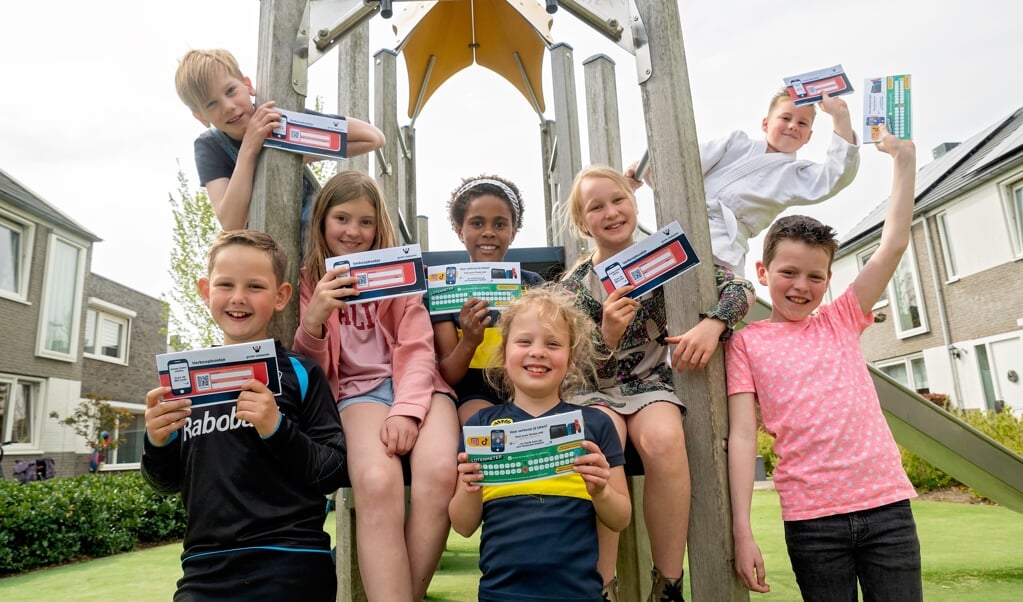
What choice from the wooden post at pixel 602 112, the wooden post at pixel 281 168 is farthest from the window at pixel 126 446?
the wooden post at pixel 281 168

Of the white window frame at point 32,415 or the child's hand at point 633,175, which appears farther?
the white window frame at point 32,415

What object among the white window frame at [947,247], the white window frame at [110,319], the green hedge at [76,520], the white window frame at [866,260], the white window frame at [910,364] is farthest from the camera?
the white window frame at [110,319]

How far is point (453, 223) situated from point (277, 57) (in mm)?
1126

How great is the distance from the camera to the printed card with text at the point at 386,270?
6.68 ft

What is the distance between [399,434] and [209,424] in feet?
1.70

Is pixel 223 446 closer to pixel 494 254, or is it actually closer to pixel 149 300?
pixel 494 254

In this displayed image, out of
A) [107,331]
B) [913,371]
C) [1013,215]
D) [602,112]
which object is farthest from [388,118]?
[107,331]

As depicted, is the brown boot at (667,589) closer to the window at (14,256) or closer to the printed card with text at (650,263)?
the printed card with text at (650,263)

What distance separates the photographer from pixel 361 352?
2.26 meters

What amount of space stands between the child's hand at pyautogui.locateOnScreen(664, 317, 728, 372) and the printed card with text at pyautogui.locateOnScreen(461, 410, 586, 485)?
549mm

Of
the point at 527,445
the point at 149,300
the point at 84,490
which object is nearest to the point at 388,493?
the point at 527,445

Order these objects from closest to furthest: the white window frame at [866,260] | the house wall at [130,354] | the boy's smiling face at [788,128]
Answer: the boy's smiling face at [788,128], the white window frame at [866,260], the house wall at [130,354]

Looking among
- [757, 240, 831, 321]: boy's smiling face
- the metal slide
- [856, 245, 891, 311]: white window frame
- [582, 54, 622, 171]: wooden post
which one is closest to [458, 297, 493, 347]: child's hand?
[757, 240, 831, 321]: boy's smiling face

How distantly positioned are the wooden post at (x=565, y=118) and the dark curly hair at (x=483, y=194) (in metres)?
1.74
